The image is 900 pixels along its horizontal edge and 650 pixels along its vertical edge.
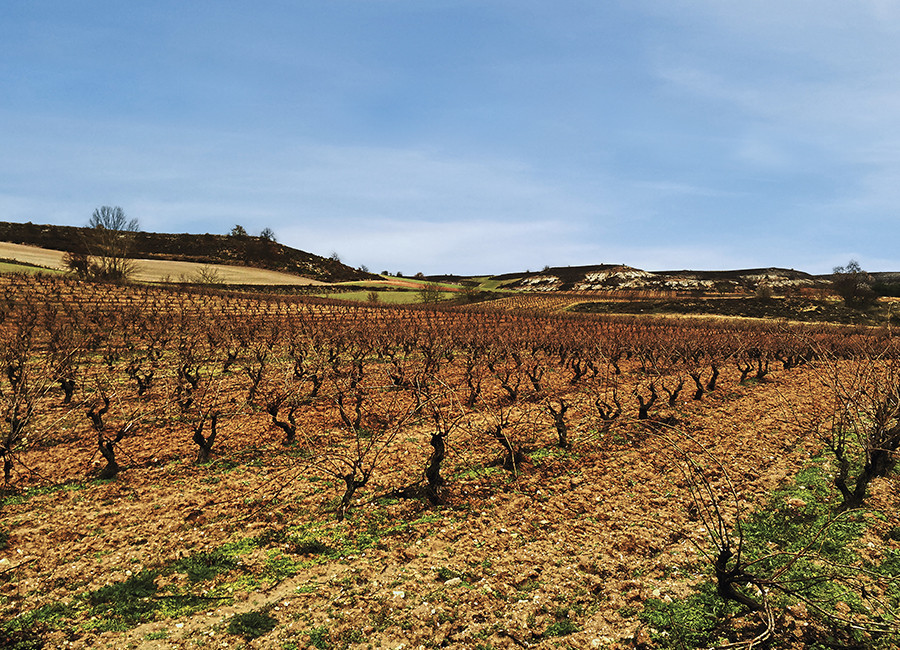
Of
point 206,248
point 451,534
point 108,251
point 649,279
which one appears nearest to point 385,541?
point 451,534

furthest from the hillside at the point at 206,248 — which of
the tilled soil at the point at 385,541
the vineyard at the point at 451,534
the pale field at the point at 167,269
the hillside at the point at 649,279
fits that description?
the tilled soil at the point at 385,541

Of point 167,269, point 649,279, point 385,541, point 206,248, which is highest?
point 206,248

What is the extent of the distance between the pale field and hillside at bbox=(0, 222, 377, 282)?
645cm

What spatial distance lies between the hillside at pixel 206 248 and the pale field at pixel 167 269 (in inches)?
254

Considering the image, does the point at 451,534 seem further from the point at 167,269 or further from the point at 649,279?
the point at 649,279

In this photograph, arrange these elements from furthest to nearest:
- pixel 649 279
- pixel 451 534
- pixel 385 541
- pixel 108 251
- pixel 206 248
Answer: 1. pixel 649 279
2. pixel 206 248
3. pixel 108 251
4. pixel 451 534
5. pixel 385 541

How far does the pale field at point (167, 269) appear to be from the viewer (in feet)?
240

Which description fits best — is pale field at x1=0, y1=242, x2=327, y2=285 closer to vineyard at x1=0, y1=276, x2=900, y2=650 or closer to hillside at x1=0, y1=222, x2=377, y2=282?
hillside at x1=0, y1=222, x2=377, y2=282

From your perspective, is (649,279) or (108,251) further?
(649,279)

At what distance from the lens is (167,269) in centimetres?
8525

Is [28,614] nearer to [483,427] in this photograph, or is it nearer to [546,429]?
[483,427]

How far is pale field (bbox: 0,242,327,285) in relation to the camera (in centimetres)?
7306

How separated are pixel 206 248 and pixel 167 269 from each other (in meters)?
25.4

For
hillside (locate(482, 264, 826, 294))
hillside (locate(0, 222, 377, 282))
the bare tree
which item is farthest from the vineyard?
hillside (locate(482, 264, 826, 294))
